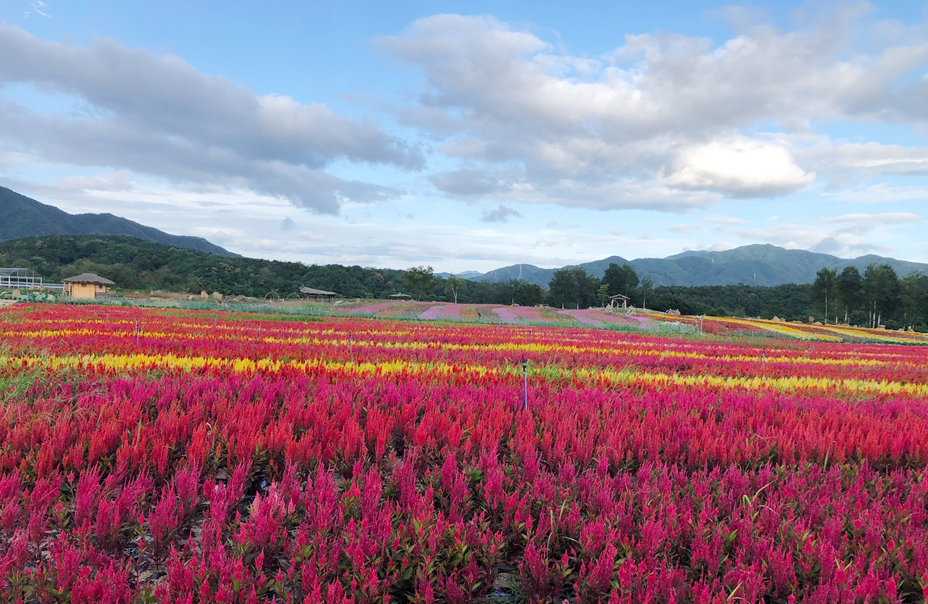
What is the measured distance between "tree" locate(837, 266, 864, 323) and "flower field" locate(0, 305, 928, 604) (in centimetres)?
8038

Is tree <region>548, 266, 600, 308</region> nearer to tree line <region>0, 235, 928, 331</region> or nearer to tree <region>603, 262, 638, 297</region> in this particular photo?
tree line <region>0, 235, 928, 331</region>

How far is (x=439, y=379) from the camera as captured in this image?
7133mm

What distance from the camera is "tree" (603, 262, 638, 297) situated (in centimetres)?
9738

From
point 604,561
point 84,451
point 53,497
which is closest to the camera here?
point 604,561

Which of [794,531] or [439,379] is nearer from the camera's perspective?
[794,531]

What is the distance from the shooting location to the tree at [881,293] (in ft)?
215

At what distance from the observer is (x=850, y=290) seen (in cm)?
6875

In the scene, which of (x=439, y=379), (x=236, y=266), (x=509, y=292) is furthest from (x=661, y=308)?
(x=439, y=379)

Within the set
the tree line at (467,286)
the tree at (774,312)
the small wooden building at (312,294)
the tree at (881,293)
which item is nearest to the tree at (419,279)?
the tree line at (467,286)

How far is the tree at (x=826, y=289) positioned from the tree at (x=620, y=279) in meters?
30.1

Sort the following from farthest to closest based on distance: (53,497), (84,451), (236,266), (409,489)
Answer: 1. (236,266)
2. (84,451)
3. (409,489)
4. (53,497)

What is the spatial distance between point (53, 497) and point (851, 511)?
4.69 meters

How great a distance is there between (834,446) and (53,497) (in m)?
5.80

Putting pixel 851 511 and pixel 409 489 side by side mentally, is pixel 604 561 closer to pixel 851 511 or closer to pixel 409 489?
pixel 409 489
